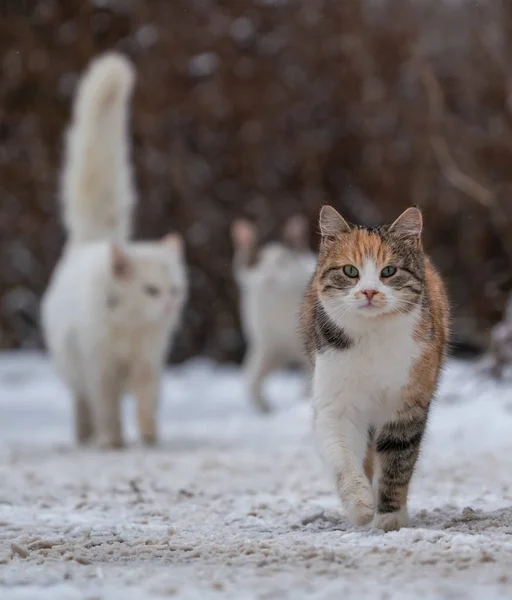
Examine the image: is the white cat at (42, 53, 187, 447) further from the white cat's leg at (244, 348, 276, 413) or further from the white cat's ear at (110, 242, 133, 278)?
the white cat's leg at (244, 348, 276, 413)

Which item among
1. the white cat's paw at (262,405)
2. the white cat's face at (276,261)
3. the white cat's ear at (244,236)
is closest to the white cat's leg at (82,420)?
the white cat's paw at (262,405)

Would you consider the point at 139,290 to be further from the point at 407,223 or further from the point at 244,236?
the point at 407,223

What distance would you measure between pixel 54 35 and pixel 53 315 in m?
7.21

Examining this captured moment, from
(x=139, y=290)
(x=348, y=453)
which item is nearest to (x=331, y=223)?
(x=348, y=453)

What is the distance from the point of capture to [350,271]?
3.67m

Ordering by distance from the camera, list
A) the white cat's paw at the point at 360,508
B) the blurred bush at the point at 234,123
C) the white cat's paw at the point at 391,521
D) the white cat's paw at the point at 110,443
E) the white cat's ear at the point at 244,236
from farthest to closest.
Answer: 1. the blurred bush at the point at 234,123
2. the white cat's ear at the point at 244,236
3. the white cat's paw at the point at 110,443
4. the white cat's paw at the point at 391,521
5. the white cat's paw at the point at 360,508

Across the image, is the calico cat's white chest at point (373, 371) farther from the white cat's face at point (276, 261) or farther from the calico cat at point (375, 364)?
the white cat's face at point (276, 261)

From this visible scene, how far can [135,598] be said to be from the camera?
239 centimetres

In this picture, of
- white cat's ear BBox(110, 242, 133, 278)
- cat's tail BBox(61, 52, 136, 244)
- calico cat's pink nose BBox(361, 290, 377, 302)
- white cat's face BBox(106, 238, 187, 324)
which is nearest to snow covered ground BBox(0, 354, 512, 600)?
calico cat's pink nose BBox(361, 290, 377, 302)

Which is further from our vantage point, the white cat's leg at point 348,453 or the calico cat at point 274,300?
the calico cat at point 274,300

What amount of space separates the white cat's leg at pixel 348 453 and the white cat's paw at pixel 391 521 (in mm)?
99

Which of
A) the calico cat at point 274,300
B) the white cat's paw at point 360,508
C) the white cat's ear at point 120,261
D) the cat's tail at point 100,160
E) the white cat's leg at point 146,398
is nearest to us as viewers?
the white cat's paw at point 360,508

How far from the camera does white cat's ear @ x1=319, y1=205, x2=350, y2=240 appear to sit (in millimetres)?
3834

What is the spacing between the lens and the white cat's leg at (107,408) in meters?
7.50
